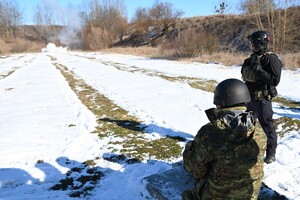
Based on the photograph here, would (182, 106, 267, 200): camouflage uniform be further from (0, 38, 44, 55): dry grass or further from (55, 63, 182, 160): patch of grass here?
(0, 38, 44, 55): dry grass

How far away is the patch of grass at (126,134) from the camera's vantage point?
4.76m

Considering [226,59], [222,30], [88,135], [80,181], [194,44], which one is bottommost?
[80,181]

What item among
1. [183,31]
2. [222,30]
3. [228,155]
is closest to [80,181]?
[228,155]

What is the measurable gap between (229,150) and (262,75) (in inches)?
77.3

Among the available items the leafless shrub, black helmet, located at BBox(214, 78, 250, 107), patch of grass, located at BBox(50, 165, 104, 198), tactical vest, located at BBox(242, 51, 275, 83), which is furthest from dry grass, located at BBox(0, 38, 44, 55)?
black helmet, located at BBox(214, 78, 250, 107)

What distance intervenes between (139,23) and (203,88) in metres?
48.1

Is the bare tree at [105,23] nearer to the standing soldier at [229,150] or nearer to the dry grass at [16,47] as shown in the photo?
the dry grass at [16,47]

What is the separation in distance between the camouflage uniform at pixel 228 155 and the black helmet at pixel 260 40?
181 cm

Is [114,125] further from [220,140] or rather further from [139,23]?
[139,23]

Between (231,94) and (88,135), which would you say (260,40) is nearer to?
(231,94)

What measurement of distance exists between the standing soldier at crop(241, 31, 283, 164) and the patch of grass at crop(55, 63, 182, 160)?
57.3 inches

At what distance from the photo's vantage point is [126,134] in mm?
5645

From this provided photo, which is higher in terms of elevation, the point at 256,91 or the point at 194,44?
the point at 194,44

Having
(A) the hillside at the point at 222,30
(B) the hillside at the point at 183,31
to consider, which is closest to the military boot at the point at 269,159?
(B) the hillside at the point at 183,31
